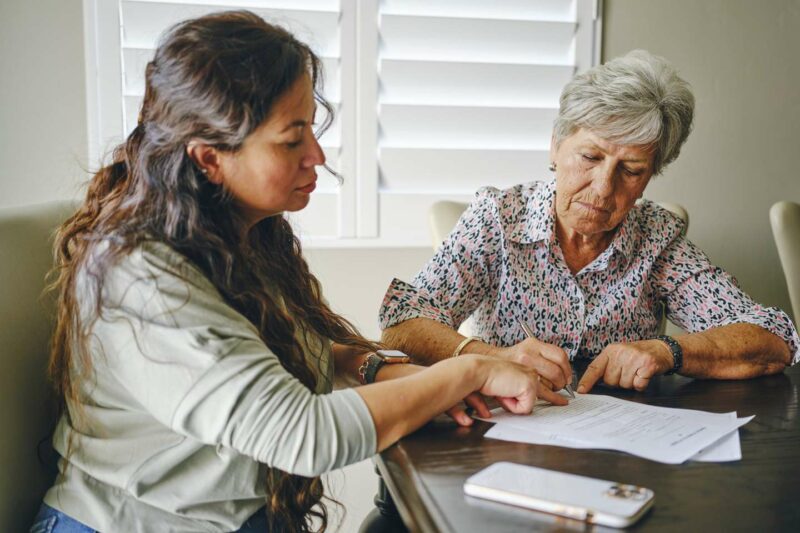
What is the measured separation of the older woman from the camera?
1.51 m

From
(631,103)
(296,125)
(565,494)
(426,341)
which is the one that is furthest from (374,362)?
(631,103)

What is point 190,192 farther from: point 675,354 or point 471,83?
point 471,83

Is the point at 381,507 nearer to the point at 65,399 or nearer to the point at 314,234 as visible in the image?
the point at 65,399

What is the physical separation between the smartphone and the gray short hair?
0.88 m

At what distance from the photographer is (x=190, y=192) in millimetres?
1023

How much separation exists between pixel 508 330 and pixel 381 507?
1.50 feet

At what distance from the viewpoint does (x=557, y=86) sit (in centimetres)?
224

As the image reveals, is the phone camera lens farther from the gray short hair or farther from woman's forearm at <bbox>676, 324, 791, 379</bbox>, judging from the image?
the gray short hair

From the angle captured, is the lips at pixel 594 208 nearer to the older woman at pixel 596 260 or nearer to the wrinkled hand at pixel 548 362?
the older woman at pixel 596 260

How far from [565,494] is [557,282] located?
0.91 m

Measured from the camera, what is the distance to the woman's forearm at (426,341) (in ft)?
4.50

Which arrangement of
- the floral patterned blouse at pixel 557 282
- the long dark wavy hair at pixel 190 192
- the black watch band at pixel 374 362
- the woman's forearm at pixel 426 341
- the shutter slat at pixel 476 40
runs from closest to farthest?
the long dark wavy hair at pixel 190 192 → the black watch band at pixel 374 362 → the woman's forearm at pixel 426 341 → the floral patterned blouse at pixel 557 282 → the shutter slat at pixel 476 40

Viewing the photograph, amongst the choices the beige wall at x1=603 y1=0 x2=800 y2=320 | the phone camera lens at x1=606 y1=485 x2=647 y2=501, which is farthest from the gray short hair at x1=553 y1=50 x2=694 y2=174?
the phone camera lens at x1=606 y1=485 x2=647 y2=501

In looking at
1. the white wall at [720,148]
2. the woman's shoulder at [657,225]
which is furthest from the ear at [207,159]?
the white wall at [720,148]
